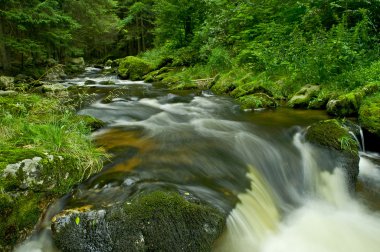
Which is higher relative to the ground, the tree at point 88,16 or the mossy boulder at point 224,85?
the tree at point 88,16

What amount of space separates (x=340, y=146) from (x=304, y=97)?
316 cm

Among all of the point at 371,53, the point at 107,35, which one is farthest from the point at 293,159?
the point at 107,35

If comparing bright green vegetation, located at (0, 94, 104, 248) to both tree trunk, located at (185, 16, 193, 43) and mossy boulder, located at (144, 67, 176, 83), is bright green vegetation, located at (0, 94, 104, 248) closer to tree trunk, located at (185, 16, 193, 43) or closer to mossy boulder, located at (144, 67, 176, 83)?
mossy boulder, located at (144, 67, 176, 83)

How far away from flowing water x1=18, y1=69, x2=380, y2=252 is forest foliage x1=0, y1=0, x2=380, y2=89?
96.5 inches

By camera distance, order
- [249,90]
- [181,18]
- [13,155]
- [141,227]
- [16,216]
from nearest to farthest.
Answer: [141,227]
[16,216]
[13,155]
[249,90]
[181,18]

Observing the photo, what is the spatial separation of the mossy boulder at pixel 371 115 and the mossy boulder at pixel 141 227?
3.89 meters

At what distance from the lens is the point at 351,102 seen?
6.41 m

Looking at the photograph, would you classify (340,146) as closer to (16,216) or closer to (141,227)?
(141,227)

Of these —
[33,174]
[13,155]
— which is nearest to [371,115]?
[33,174]

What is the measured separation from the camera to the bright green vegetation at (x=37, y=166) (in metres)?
3.00

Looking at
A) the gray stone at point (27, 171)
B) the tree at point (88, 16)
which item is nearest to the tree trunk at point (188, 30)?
the tree at point (88, 16)

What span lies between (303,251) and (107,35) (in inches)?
1305

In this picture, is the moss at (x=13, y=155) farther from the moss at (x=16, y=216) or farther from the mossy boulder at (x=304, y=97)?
the mossy boulder at (x=304, y=97)

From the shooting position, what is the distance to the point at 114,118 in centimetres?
707
